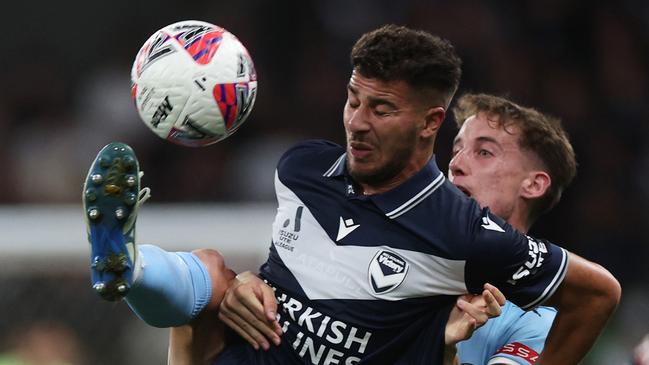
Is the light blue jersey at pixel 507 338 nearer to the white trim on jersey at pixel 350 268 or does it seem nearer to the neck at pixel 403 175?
the white trim on jersey at pixel 350 268

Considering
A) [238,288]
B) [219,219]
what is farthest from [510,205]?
[219,219]

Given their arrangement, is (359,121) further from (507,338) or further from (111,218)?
(507,338)

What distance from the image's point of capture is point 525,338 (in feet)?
16.0

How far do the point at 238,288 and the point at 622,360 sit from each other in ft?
11.9

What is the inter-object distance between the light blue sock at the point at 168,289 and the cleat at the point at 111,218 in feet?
0.45

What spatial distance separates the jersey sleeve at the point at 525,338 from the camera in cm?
475

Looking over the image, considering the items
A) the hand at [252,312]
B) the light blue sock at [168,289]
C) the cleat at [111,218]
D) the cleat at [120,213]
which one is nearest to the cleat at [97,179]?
the cleat at [111,218]

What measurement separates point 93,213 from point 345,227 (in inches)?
33.5

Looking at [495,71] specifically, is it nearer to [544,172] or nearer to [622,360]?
[622,360]

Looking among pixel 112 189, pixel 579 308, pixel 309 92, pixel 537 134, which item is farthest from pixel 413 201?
pixel 309 92

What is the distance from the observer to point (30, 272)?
6.88 m

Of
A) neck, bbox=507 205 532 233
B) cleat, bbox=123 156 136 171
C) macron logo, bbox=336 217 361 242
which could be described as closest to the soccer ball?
cleat, bbox=123 156 136 171

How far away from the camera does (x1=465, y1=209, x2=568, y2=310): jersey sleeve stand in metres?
4.11

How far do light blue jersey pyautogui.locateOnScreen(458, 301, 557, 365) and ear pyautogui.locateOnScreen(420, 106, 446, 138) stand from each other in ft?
3.24
